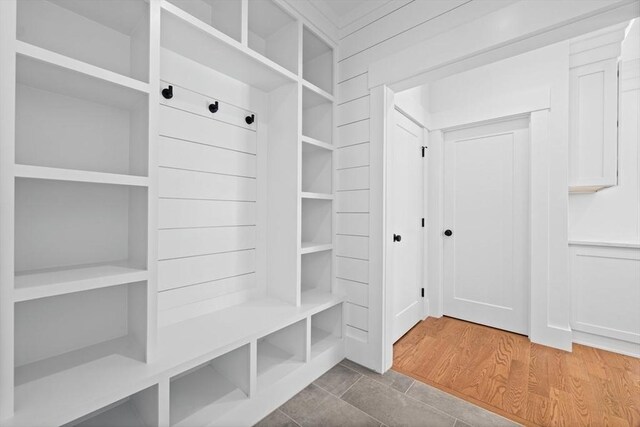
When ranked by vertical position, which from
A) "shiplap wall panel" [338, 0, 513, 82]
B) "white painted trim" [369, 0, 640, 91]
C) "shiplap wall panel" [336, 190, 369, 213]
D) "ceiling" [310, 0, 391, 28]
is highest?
"ceiling" [310, 0, 391, 28]

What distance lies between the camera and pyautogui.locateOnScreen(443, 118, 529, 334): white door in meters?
2.66

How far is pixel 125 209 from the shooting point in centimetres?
143

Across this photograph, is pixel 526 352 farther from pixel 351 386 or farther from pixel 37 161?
pixel 37 161

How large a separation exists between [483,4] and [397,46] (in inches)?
20.0

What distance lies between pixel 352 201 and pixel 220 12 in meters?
1.45

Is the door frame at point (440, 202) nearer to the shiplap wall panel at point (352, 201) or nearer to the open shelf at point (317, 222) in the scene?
the shiplap wall panel at point (352, 201)

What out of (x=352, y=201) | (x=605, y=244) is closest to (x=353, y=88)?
(x=352, y=201)

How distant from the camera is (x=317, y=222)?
227cm

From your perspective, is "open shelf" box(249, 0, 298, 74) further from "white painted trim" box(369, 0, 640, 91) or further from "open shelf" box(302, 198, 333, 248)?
"open shelf" box(302, 198, 333, 248)

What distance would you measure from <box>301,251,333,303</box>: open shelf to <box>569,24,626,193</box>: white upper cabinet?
7.51ft

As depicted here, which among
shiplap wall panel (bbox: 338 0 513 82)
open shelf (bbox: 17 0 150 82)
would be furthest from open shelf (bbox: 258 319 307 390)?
shiplap wall panel (bbox: 338 0 513 82)

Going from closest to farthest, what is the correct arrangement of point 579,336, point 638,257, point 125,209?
1. point 125,209
2. point 638,257
3. point 579,336

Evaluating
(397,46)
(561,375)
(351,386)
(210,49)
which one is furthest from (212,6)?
(561,375)

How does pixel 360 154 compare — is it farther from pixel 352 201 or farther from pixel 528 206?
pixel 528 206
